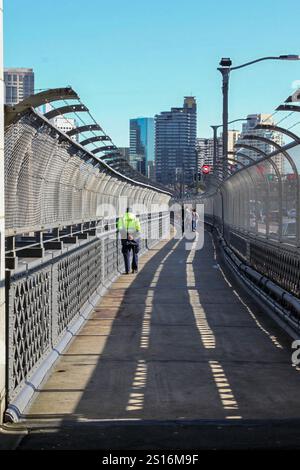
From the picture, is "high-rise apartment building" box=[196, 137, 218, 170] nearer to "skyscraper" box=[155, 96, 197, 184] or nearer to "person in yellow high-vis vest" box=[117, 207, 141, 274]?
"skyscraper" box=[155, 96, 197, 184]

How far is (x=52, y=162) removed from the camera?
32.2 ft

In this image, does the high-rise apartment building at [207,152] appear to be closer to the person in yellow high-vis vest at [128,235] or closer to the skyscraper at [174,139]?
the skyscraper at [174,139]

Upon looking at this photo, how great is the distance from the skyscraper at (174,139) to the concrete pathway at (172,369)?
119683 millimetres

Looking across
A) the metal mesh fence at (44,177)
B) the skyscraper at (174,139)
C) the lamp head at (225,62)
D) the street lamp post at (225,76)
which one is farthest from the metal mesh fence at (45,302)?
the skyscraper at (174,139)

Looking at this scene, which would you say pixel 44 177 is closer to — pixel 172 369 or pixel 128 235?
pixel 172 369

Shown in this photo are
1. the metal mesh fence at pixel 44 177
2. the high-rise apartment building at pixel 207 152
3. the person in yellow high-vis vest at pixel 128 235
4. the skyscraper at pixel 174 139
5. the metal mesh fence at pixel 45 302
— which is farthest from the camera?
the skyscraper at pixel 174 139

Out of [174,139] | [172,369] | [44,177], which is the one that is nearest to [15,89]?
[44,177]

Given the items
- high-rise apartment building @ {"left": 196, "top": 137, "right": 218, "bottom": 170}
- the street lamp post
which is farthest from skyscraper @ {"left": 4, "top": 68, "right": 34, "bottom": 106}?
high-rise apartment building @ {"left": 196, "top": 137, "right": 218, "bottom": 170}

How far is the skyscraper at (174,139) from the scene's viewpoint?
140m

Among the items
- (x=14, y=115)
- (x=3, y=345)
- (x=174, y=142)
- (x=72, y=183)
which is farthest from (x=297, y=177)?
(x=174, y=142)

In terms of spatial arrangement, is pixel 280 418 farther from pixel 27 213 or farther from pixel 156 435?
pixel 27 213

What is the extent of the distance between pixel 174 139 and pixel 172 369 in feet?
474

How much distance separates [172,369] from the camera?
8.02 metres

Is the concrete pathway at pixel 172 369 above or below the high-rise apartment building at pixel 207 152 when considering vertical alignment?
below
